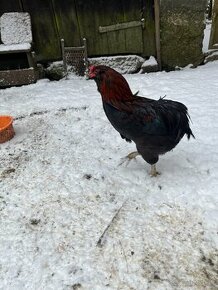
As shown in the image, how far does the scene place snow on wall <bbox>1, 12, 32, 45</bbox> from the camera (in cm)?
680

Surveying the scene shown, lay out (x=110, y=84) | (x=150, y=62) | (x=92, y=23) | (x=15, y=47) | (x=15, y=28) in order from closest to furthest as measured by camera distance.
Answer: (x=110, y=84) < (x=15, y=47) < (x=15, y=28) < (x=92, y=23) < (x=150, y=62)

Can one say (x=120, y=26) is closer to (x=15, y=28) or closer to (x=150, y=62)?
(x=150, y=62)

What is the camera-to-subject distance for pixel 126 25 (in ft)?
23.1

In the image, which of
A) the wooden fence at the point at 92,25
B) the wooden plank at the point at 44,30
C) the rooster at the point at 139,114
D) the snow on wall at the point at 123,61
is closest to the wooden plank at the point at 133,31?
the wooden fence at the point at 92,25

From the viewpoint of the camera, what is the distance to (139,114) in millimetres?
3295

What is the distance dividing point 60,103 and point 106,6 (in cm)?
259

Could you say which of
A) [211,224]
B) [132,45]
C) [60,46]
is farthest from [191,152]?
[60,46]

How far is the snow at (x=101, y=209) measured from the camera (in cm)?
267

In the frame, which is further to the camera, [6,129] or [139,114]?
[6,129]

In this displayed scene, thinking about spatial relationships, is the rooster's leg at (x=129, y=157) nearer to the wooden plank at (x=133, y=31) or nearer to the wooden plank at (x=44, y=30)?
the wooden plank at (x=133, y=31)

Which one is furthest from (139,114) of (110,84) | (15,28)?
(15,28)

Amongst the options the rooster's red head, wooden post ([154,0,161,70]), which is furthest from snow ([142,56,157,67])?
the rooster's red head

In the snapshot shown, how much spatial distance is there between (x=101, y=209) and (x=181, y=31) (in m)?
5.14

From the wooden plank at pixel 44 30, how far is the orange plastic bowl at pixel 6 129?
296cm
